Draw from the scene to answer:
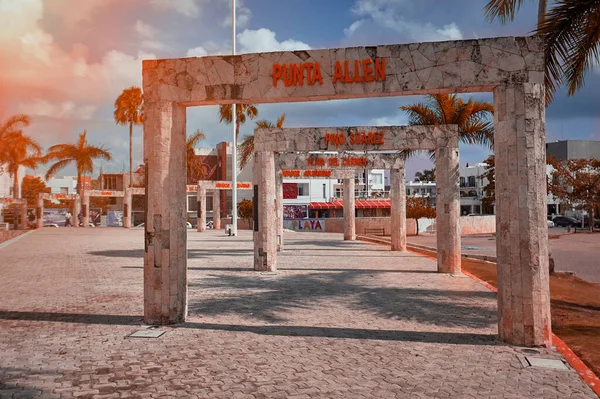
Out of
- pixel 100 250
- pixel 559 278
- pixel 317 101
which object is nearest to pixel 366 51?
pixel 317 101

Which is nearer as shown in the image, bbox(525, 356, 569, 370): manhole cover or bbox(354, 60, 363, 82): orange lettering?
bbox(525, 356, 569, 370): manhole cover

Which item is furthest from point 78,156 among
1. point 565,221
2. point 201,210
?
point 565,221

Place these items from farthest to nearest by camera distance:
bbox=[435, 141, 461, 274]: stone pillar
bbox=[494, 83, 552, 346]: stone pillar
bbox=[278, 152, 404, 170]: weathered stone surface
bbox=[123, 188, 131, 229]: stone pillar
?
bbox=[123, 188, 131, 229]: stone pillar < bbox=[278, 152, 404, 170]: weathered stone surface < bbox=[435, 141, 461, 274]: stone pillar < bbox=[494, 83, 552, 346]: stone pillar

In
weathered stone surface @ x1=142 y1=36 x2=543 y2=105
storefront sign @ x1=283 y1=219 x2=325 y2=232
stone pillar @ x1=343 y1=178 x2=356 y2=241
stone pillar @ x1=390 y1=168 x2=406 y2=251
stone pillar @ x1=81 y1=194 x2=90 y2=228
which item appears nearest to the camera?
weathered stone surface @ x1=142 y1=36 x2=543 y2=105

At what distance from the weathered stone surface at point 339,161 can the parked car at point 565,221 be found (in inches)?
1423

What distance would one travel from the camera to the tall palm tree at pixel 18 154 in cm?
4419

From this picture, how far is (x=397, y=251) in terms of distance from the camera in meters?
22.6

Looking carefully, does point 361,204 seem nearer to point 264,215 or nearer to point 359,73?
point 264,215

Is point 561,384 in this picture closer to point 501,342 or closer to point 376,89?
point 501,342

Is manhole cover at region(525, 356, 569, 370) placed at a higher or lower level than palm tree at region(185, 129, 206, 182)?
lower

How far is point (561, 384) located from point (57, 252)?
21.4 metres

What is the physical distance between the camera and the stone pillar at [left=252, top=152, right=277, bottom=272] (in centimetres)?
1558

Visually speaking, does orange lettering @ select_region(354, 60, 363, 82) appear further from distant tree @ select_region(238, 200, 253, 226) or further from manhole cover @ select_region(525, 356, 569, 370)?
distant tree @ select_region(238, 200, 253, 226)

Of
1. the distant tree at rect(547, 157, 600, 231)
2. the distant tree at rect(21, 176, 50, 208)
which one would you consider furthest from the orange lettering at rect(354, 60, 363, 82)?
the distant tree at rect(21, 176, 50, 208)
